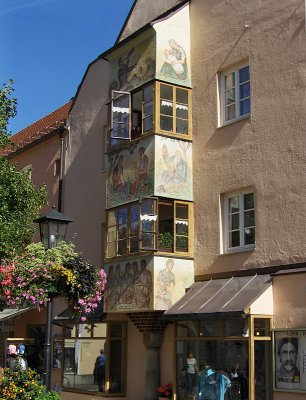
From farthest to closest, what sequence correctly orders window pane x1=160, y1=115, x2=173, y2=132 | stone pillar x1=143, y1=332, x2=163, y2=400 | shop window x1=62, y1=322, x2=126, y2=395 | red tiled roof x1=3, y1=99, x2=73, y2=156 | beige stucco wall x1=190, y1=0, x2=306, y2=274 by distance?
red tiled roof x1=3, y1=99, x2=73, y2=156 < shop window x1=62, y1=322, x2=126, y2=395 < window pane x1=160, y1=115, x2=173, y2=132 < stone pillar x1=143, y1=332, x2=163, y2=400 < beige stucco wall x1=190, y1=0, x2=306, y2=274

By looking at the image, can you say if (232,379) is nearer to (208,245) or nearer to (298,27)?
(208,245)

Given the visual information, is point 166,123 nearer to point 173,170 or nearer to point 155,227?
point 173,170

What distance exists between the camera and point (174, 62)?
19.7 meters

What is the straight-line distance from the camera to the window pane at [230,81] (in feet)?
61.1

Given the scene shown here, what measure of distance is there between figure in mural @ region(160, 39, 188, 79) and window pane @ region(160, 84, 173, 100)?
0.33m

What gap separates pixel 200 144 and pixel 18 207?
6379 millimetres

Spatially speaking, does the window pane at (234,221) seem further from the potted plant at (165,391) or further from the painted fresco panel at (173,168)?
the potted plant at (165,391)

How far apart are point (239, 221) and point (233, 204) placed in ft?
1.93

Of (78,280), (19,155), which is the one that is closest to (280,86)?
(78,280)

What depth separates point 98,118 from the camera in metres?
24.4

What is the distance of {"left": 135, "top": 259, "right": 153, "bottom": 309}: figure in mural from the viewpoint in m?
18.2

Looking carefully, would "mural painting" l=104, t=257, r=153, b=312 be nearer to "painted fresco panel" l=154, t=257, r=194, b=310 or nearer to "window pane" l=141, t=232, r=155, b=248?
"painted fresco panel" l=154, t=257, r=194, b=310

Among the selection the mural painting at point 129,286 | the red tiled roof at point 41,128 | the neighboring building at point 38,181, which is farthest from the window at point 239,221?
the red tiled roof at point 41,128

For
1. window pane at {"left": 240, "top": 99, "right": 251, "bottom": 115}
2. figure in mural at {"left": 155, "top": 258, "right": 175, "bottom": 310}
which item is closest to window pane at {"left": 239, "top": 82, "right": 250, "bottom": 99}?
window pane at {"left": 240, "top": 99, "right": 251, "bottom": 115}
